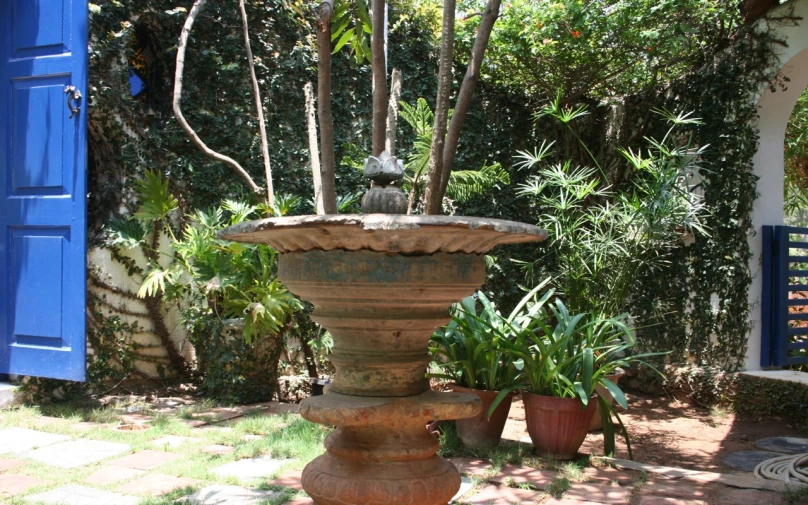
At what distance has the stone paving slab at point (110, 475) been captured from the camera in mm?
3305

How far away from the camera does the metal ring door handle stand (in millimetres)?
4832

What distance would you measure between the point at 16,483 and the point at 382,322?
215cm

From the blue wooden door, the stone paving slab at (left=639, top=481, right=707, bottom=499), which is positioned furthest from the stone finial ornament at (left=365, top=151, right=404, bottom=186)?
the blue wooden door

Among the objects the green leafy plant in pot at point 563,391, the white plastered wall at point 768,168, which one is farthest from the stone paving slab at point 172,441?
the white plastered wall at point 768,168

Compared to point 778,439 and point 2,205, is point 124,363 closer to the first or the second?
point 2,205

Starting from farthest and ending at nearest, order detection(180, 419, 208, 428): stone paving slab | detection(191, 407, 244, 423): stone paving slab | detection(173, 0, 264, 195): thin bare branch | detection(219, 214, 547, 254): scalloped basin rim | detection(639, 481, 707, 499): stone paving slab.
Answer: detection(173, 0, 264, 195): thin bare branch
detection(191, 407, 244, 423): stone paving slab
detection(180, 419, 208, 428): stone paving slab
detection(639, 481, 707, 499): stone paving slab
detection(219, 214, 547, 254): scalloped basin rim

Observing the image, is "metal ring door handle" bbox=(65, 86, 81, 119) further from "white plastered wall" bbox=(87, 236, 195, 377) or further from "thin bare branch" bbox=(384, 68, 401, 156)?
"thin bare branch" bbox=(384, 68, 401, 156)

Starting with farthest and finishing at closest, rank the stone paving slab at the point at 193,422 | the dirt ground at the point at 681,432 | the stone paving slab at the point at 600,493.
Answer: the stone paving slab at the point at 193,422 < the dirt ground at the point at 681,432 < the stone paving slab at the point at 600,493

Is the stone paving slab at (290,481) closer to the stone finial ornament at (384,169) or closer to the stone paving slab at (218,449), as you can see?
the stone paving slab at (218,449)

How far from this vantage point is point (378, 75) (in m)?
3.20

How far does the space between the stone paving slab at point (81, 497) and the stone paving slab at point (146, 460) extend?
0.38m

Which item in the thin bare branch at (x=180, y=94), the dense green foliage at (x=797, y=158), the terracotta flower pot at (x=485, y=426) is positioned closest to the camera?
the terracotta flower pot at (x=485, y=426)

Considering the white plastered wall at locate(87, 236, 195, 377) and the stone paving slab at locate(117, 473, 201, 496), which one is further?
the white plastered wall at locate(87, 236, 195, 377)

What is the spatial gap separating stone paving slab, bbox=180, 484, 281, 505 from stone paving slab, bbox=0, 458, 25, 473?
1.11 m
